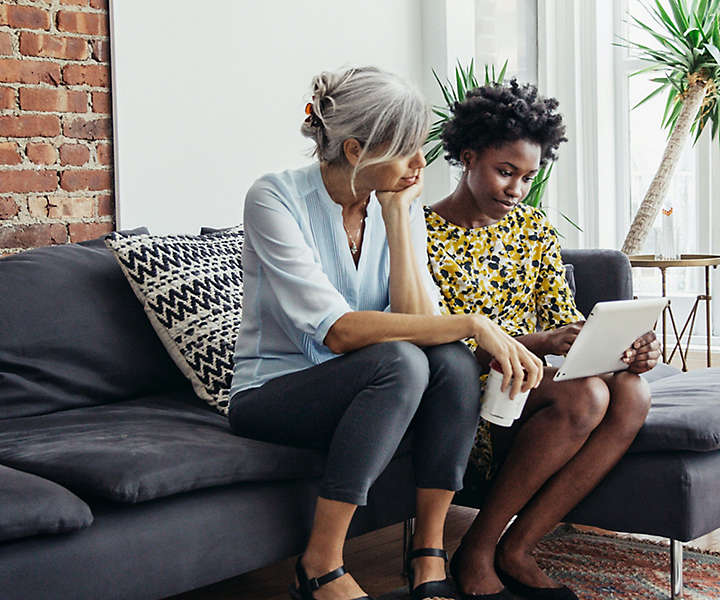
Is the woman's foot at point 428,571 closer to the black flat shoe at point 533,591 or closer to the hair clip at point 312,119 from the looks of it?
the black flat shoe at point 533,591

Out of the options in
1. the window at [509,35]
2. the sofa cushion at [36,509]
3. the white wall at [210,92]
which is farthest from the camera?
the window at [509,35]

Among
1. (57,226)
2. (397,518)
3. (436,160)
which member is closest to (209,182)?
(57,226)

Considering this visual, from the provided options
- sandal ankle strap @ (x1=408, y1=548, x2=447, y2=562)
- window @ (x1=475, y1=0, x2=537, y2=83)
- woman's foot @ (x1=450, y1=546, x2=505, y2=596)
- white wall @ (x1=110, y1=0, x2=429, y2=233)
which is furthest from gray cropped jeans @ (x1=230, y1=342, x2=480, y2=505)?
window @ (x1=475, y1=0, x2=537, y2=83)

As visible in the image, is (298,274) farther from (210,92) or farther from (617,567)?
(210,92)

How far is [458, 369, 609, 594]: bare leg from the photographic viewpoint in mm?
2043

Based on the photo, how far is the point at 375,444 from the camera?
5.88ft

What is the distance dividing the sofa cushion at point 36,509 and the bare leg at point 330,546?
1.42 feet

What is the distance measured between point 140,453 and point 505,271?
40.4 inches

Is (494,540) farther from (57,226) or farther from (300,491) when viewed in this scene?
(57,226)

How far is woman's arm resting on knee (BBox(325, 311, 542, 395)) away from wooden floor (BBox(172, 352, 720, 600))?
671 millimetres

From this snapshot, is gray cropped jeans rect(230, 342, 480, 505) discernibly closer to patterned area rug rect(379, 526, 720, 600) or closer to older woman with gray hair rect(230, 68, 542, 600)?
older woman with gray hair rect(230, 68, 542, 600)

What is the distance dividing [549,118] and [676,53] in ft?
8.40

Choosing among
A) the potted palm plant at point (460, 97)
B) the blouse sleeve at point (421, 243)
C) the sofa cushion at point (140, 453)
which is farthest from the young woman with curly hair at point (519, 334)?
the potted palm plant at point (460, 97)

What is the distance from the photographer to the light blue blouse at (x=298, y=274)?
1916mm
